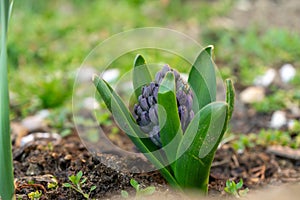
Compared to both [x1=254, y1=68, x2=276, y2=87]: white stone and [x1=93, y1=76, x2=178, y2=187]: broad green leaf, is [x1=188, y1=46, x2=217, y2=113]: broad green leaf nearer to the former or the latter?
[x1=93, y1=76, x2=178, y2=187]: broad green leaf

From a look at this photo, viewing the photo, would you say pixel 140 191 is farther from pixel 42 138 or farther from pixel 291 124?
pixel 291 124

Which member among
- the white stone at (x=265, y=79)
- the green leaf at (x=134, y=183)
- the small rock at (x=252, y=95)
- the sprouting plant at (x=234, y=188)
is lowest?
the sprouting plant at (x=234, y=188)

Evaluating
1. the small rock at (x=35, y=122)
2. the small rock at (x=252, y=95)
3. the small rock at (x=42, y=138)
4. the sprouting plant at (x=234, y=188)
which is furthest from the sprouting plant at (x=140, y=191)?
the small rock at (x=252, y=95)

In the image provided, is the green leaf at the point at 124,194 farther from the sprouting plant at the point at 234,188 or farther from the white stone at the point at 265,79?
the white stone at the point at 265,79

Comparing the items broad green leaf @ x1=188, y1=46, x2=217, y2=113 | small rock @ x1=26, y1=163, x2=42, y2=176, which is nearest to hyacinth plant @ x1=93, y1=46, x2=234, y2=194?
broad green leaf @ x1=188, y1=46, x2=217, y2=113

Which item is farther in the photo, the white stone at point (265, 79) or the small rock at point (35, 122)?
the white stone at point (265, 79)

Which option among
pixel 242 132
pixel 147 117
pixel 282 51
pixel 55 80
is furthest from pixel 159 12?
pixel 147 117

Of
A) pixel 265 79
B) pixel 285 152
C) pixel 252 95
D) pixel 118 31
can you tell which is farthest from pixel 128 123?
pixel 118 31
